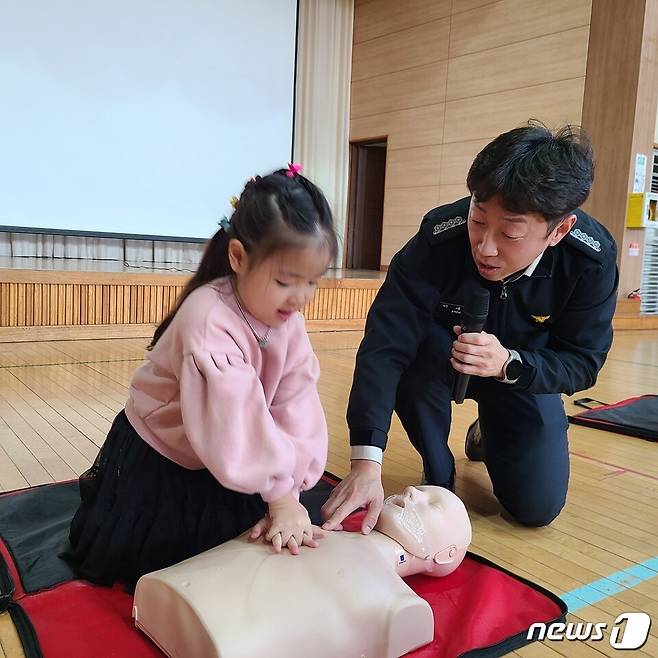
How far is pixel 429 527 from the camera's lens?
3.86 ft

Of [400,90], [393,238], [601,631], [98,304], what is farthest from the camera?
[393,238]

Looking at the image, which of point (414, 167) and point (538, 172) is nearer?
point (538, 172)

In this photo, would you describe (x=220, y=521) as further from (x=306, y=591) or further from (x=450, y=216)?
(x=450, y=216)

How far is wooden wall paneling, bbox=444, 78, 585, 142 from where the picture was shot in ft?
17.9

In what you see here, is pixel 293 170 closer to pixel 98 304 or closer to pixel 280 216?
pixel 280 216

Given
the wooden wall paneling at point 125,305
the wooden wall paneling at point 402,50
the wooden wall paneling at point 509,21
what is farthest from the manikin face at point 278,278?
the wooden wall paneling at point 402,50

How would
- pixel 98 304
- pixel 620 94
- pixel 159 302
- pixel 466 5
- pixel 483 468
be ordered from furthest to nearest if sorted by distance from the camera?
pixel 466 5
pixel 620 94
pixel 159 302
pixel 98 304
pixel 483 468

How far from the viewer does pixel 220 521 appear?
113 centimetres

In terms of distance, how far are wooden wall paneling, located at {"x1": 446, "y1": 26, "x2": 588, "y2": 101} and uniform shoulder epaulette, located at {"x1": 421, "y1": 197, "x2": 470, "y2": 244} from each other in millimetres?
4603

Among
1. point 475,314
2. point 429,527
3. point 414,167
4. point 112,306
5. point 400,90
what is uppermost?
point 400,90

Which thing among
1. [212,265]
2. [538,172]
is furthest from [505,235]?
[212,265]

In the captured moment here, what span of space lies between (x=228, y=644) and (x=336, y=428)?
139cm

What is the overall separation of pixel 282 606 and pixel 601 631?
1.81 feet

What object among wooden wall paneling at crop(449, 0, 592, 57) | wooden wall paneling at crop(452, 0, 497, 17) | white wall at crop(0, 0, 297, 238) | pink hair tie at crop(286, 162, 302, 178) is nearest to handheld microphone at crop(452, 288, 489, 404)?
pink hair tie at crop(286, 162, 302, 178)
